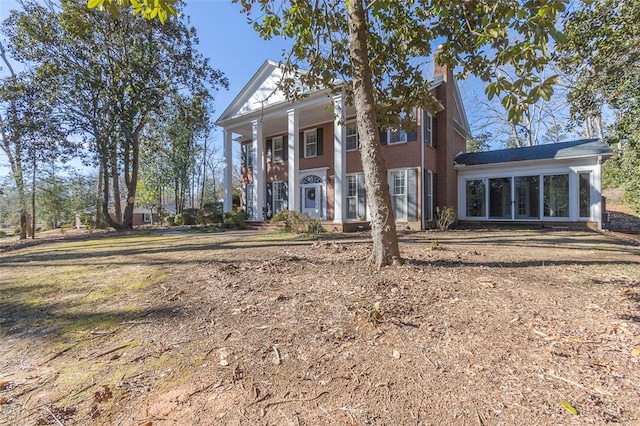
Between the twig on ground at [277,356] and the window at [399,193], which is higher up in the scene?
the window at [399,193]

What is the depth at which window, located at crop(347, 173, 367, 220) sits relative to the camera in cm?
1463

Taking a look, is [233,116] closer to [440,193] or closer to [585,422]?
[440,193]

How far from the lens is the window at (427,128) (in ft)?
42.8

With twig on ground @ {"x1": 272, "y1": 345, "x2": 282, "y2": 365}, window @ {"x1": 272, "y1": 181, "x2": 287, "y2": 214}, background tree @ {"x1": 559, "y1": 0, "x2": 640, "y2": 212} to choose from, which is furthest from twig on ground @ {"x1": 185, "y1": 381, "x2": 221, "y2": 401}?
window @ {"x1": 272, "y1": 181, "x2": 287, "y2": 214}

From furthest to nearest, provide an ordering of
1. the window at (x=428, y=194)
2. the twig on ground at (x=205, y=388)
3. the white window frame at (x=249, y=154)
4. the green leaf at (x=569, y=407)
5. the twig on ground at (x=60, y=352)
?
1. the white window frame at (x=249, y=154)
2. the window at (x=428, y=194)
3. the twig on ground at (x=60, y=352)
4. the twig on ground at (x=205, y=388)
5. the green leaf at (x=569, y=407)

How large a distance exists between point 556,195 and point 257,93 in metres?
14.8

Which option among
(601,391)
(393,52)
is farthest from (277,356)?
(393,52)

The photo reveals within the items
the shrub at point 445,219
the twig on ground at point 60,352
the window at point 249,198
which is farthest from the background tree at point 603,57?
the window at point 249,198

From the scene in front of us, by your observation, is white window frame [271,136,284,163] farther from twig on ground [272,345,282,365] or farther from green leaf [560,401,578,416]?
green leaf [560,401,578,416]

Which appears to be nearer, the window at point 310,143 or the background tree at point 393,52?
the background tree at point 393,52

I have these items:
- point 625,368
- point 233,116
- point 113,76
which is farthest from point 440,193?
point 113,76

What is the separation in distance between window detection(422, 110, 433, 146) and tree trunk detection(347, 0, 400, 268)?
364 inches

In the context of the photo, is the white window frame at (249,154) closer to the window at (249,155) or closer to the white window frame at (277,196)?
the window at (249,155)


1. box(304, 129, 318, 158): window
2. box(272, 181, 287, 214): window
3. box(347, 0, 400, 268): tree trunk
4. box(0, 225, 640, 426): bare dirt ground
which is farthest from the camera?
box(272, 181, 287, 214): window
